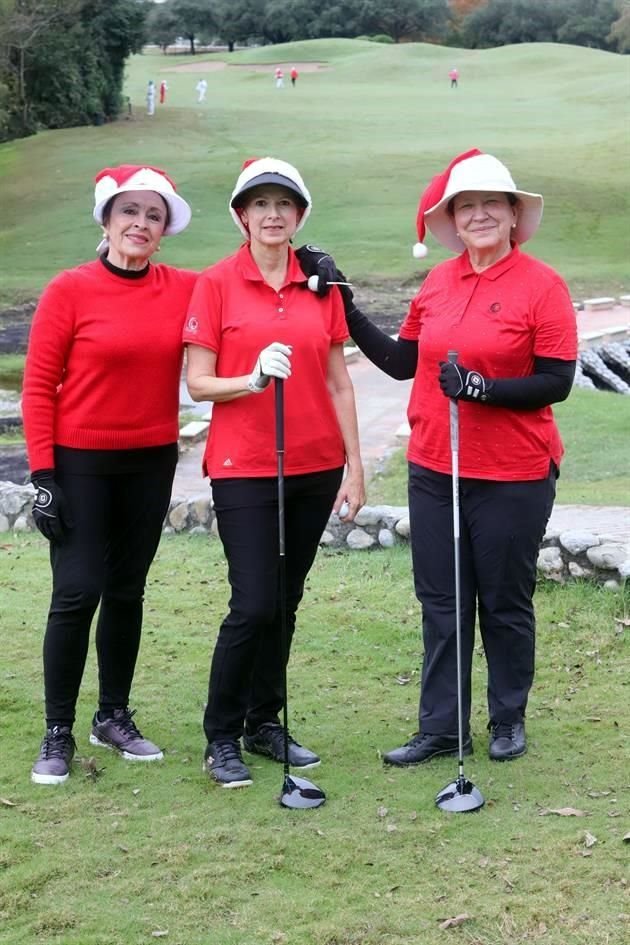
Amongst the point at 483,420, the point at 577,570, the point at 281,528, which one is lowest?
the point at 577,570

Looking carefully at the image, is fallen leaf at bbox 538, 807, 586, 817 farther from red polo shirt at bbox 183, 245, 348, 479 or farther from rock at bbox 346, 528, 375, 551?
rock at bbox 346, 528, 375, 551

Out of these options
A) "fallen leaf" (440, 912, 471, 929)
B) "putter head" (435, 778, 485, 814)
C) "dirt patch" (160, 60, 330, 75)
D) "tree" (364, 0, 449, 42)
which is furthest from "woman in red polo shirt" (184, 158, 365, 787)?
"tree" (364, 0, 449, 42)

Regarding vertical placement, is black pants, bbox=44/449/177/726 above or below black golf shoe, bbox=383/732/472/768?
above

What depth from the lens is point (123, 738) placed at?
5344mm

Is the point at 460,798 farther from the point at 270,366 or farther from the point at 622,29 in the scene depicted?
the point at 622,29

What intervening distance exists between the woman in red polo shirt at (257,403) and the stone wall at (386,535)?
2812 mm

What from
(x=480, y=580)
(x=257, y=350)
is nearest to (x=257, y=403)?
(x=257, y=350)

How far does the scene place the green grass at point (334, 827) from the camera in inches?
158

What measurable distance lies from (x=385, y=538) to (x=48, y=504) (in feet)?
14.1

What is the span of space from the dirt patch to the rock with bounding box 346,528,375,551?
63.2 metres

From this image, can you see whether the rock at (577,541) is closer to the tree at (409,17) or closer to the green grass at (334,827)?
the green grass at (334,827)

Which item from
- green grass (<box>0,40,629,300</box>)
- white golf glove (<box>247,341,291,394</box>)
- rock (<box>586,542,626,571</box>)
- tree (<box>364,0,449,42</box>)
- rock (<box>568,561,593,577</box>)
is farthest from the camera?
tree (<box>364,0,449,42</box>)

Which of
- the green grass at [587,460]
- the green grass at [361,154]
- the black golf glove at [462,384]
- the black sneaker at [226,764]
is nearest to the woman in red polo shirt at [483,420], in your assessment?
the black golf glove at [462,384]

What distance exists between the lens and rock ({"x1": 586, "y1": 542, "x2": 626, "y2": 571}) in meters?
7.32
